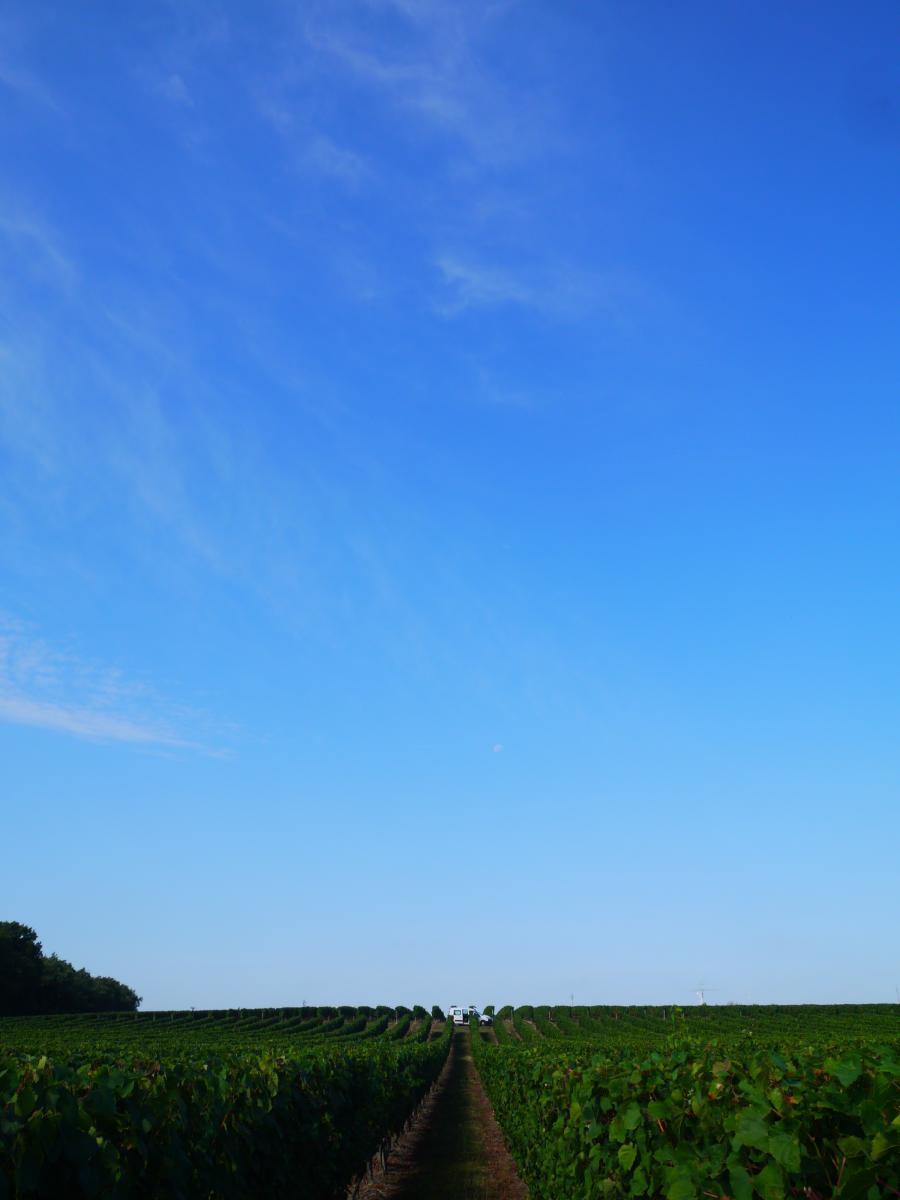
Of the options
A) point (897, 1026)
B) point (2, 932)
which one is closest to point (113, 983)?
point (2, 932)

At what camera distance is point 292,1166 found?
327 inches

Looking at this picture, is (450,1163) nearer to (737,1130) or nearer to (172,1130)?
(172,1130)

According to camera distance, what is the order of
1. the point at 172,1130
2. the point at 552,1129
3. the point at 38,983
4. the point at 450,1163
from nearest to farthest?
1. the point at 172,1130
2. the point at 552,1129
3. the point at 450,1163
4. the point at 38,983

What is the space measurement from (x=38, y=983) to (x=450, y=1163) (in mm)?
98662

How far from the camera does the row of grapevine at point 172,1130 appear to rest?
11.8ft

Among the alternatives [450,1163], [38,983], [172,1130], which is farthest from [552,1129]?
[38,983]

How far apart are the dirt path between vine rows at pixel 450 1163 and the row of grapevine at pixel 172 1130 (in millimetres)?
4659

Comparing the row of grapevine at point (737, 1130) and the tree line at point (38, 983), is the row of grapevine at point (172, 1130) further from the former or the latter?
the tree line at point (38, 983)

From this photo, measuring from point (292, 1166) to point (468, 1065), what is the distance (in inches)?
2428

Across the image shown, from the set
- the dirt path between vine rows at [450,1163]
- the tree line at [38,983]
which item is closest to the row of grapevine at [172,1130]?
the dirt path between vine rows at [450,1163]

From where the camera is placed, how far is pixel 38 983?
100 m

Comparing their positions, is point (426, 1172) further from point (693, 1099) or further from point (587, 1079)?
point (693, 1099)

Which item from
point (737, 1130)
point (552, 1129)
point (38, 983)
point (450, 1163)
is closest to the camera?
point (737, 1130)

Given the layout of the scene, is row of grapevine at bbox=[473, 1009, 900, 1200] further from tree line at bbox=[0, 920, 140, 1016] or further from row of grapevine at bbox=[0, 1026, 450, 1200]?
tree line at bbox=[0, 920, 140, 1016]
